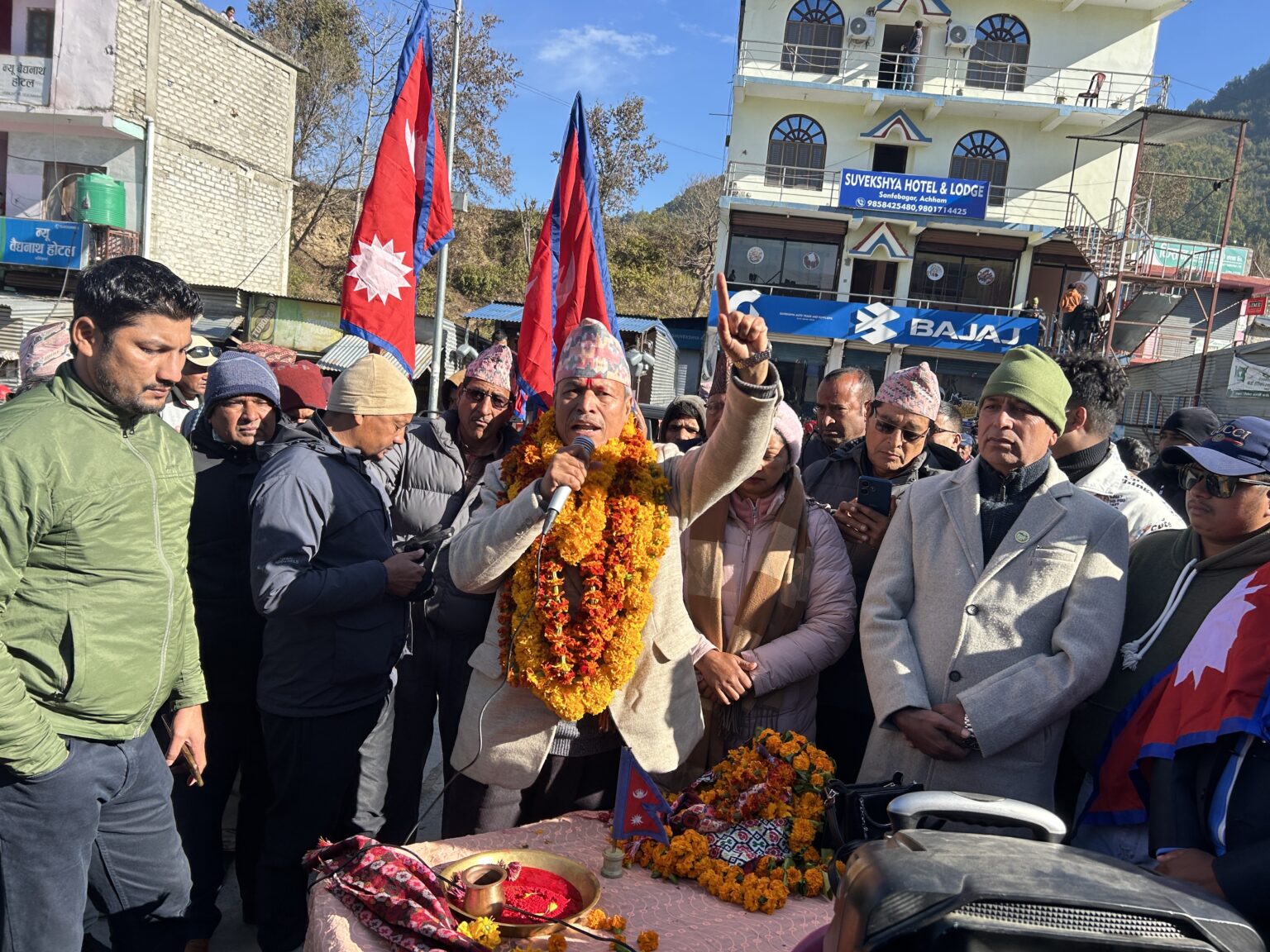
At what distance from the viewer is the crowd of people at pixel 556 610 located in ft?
6.52

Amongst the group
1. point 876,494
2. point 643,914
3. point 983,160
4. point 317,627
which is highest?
point 983,160

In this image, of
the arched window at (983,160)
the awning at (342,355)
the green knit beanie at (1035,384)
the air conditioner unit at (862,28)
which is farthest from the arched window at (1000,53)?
the green knit beanie at (1035,384)

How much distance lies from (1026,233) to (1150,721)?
2477 centimetres

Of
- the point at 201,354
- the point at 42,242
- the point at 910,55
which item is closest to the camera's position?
the point at 201,354

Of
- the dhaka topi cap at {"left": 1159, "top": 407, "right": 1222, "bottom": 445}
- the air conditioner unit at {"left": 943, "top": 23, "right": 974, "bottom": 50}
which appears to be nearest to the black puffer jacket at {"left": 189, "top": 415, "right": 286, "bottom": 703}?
the dhaka topi cap at {"left": 1159, "top": 407, "right": 1222, "bottom": 445}

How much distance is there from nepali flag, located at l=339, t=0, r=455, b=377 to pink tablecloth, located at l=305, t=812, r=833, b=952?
118 inches

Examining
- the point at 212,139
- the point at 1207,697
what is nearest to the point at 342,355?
the point at 212,139

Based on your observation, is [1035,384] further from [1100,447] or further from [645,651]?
[645,651]

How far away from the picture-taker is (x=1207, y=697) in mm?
1800

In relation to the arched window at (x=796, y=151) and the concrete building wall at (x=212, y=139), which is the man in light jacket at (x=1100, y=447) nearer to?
the concrete building wall at (x=212, y=139)

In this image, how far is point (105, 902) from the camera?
7.34 ft

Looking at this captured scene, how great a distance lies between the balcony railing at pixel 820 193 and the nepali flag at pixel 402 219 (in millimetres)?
20492

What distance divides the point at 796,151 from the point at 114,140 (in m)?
17.9

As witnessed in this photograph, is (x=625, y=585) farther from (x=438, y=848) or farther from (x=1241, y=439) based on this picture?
(x=1241, y=439)
